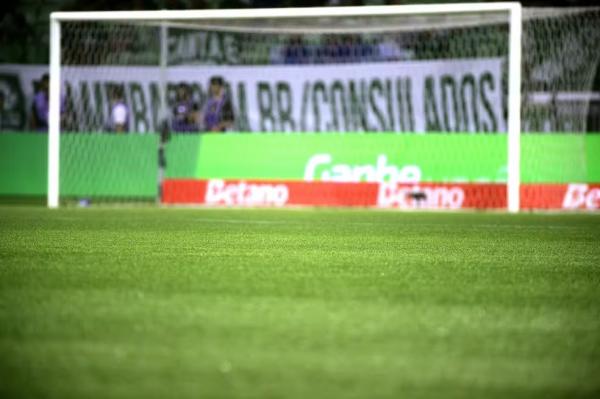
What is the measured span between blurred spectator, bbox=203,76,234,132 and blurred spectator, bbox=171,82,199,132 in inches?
6.1

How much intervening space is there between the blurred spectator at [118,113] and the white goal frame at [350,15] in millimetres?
1521

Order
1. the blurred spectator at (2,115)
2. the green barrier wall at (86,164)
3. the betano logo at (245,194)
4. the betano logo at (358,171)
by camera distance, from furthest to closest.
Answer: the blurred spectator at (2,115) < the green barrier wall at (86,164) < the betano logo at (245,194) < the betano logo at (358,171)

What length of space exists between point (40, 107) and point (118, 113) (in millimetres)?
1270

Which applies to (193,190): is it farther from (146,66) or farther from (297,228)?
(297,228)

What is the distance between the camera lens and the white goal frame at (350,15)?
11.5 meters

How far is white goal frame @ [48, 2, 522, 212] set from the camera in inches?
451

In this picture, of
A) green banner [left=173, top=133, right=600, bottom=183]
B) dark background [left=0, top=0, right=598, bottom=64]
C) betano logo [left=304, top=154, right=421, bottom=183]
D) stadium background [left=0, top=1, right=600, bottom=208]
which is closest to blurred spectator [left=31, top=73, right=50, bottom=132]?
stadium background [left=0, top=1, right=600, bottom=208]

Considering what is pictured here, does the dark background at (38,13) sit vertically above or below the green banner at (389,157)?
above

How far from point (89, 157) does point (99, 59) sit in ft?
5.34

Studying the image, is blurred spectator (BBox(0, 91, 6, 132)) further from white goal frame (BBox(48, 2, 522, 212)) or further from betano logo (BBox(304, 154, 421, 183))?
betano logo (BBox(304, 154, 421, 183))

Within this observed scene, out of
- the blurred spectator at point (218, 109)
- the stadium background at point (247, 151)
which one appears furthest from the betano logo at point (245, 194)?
the blurred spectator at point (218, 109)

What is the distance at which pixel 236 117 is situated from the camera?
46.6ft

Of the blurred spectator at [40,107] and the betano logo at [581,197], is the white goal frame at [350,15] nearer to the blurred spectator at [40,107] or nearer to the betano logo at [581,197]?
the betano logo at [581,197]

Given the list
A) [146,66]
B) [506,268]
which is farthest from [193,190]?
[506,268]
